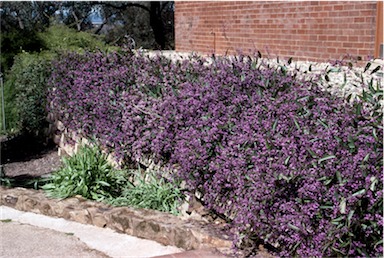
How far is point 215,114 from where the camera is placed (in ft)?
15.9

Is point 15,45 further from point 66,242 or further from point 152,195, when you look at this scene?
point 66,242

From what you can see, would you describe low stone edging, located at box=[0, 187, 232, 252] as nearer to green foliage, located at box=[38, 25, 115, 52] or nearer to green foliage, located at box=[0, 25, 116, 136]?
green foliage, located at box=[0, 25, 116, 136]

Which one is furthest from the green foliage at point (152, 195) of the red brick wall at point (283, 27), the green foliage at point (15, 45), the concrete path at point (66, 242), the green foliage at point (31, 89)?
the green foliage at point (15, 45)

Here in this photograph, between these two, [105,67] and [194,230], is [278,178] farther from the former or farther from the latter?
[105,67]

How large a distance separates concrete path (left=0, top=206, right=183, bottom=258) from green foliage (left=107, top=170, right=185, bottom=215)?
1.56ft

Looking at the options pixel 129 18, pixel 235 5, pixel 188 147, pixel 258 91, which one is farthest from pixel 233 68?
pixel 129 18

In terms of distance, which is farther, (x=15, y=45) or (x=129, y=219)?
(x=15, y=45)

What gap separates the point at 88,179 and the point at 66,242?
1.25 metres

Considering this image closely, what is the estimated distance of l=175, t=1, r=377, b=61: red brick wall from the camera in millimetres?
7500

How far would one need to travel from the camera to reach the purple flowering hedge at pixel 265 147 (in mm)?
3453

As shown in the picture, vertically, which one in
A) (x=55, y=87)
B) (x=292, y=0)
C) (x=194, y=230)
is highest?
(x=292, y=0)

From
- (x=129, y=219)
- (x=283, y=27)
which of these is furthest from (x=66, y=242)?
(x=283, y=27)

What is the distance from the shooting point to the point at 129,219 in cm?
505

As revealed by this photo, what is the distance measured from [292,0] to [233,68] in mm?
3740
